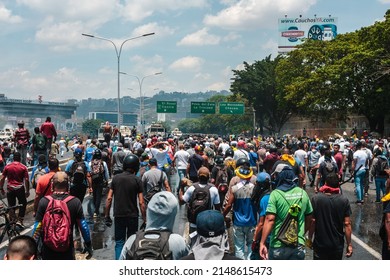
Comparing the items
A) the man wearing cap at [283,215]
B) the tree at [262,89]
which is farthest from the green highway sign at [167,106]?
the man wearing cap at [283,215]

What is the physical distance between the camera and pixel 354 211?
12805 mm

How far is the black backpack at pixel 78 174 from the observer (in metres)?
9.44

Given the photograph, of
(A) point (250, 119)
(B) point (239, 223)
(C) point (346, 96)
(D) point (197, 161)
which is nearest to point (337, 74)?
(C) point (346, 96)

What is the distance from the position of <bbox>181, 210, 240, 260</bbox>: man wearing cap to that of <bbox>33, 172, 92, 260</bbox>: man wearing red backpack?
194 cm

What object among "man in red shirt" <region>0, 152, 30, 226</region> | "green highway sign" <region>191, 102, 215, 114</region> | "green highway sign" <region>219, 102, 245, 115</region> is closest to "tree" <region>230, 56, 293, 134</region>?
"green highway sign" <region>219, 102, 245, 115</region>

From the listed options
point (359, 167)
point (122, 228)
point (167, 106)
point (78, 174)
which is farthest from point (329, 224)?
point (167, 106)

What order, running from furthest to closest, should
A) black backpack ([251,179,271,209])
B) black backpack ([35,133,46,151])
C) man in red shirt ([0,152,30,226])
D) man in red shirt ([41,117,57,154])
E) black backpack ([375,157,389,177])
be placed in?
man in red shirt ([41,117,57,154])
black backpack ([35,133,46,151])
black backpack ([375,157,389,177])
man in red shirt ([0,152,30,226])
black backpack ([251,179,271,209])

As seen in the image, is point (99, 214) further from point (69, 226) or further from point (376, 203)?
point (376, 203)

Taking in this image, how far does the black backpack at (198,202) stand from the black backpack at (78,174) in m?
3.44

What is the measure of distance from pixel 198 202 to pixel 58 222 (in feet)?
7.30

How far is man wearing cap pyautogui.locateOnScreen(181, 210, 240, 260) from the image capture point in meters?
3.66

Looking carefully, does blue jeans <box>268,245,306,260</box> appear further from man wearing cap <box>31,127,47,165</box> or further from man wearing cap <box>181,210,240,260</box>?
man wearing cap <box>31,127,47,165</box>

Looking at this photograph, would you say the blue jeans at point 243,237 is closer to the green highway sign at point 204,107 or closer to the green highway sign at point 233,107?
the green highway sign at point 204,107

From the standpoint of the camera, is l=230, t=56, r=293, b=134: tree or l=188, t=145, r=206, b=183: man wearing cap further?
l=230, t=56, r=293, b=134: tree
